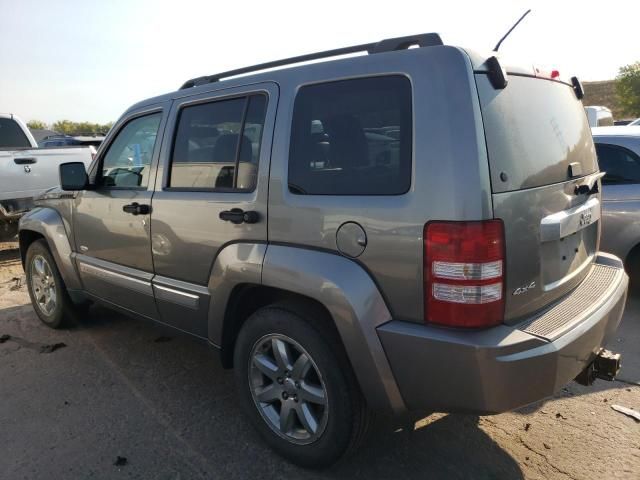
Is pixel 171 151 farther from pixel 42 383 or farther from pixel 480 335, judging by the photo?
pixel 480 335

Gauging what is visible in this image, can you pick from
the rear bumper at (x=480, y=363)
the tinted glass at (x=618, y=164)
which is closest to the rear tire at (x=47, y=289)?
the rear bumper at (x=480, y=363)

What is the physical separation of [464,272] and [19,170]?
7.07 metres

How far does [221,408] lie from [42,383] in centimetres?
140

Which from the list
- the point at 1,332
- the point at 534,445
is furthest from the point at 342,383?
the point at 1,332

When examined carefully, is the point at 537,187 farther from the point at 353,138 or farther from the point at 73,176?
the point at 73,176

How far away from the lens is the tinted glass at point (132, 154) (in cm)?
337

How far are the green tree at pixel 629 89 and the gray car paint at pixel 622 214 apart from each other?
1671 inches

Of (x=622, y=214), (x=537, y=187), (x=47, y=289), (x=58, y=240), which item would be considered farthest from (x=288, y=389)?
(x=622, y=214)

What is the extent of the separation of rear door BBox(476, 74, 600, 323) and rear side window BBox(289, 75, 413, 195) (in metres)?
0.35

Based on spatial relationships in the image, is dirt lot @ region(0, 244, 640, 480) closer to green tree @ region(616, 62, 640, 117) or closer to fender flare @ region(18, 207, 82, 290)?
fender flare @ region(18, 207, 82, 290)

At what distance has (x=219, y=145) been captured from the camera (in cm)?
293

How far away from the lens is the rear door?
204 centimetres

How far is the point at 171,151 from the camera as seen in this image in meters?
3.19

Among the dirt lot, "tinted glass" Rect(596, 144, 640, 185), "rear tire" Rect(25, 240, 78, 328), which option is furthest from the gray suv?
"tinted glass" Rect(596, 144, 640, 185)
